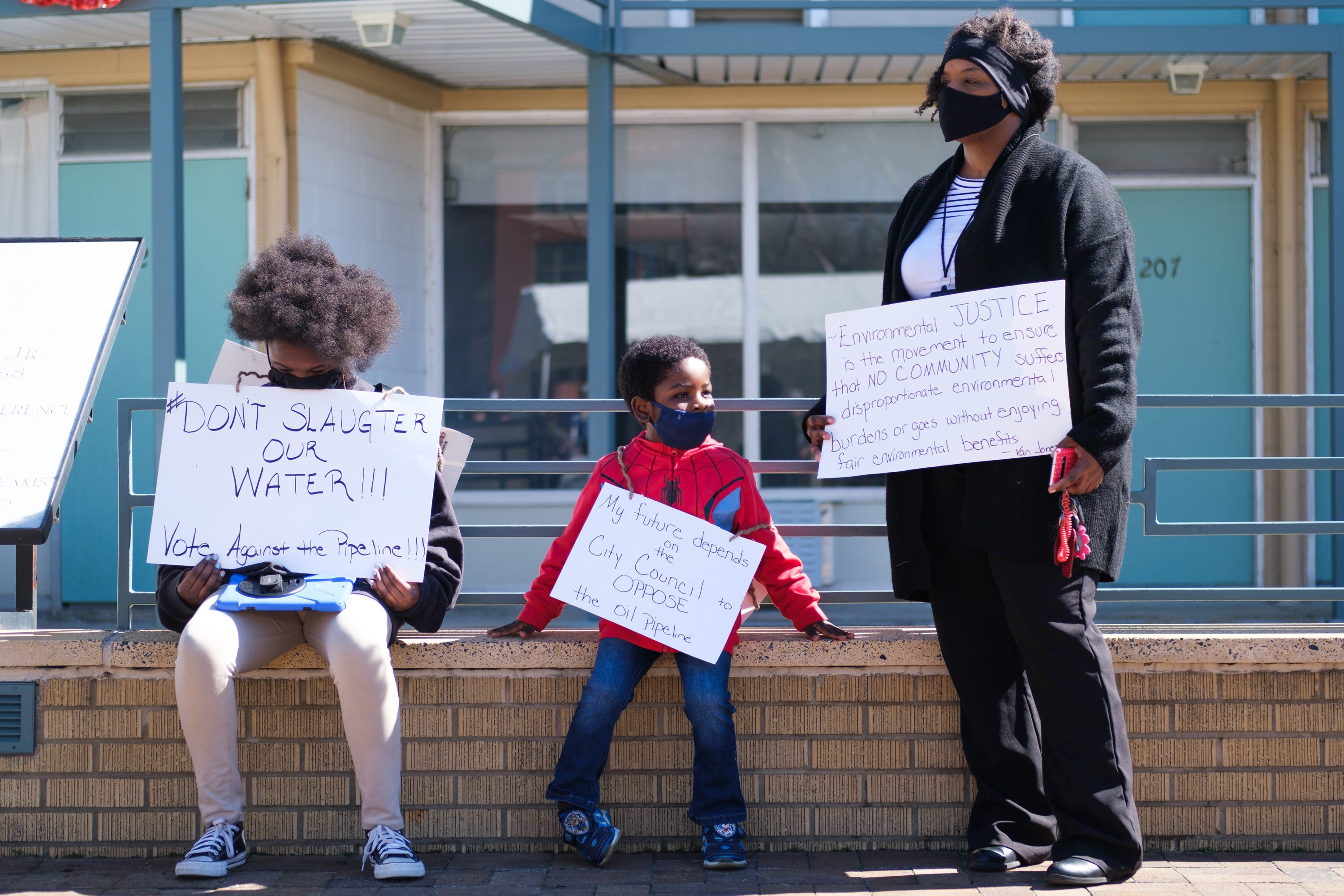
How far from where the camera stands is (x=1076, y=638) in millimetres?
3033

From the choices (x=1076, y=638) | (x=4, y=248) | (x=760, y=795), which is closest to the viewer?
(x=1076, y=638)

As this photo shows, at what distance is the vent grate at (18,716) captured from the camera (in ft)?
11.7

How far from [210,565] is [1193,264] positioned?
6.01 metres

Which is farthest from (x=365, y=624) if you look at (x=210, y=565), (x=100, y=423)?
(x=100, y=423)

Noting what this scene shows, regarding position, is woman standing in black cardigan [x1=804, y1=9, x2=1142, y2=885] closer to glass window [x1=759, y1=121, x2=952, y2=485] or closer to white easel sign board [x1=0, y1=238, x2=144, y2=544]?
white easel sign board [x1=0, y1=238, x2=144, y2=544]

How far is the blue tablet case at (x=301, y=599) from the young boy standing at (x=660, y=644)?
1.69ft

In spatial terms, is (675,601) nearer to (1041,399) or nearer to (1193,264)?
(1041,399)

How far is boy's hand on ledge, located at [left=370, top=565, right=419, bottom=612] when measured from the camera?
3.38 m

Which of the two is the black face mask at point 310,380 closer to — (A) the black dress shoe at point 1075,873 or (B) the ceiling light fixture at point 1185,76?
(A) the black dress shoe at point 1075,873

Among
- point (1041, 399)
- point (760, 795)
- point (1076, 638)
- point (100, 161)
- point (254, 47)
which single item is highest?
point (254, 47)

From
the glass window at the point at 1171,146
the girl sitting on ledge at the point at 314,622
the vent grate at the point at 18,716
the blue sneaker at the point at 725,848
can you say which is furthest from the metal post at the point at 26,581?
the glass window at the point at 1171,146

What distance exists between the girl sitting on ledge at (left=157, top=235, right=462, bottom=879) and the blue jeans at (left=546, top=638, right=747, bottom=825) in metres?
0.45

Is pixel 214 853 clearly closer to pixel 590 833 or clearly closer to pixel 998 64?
pixel 590 833

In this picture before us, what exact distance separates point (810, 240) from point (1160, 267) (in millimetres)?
2035
